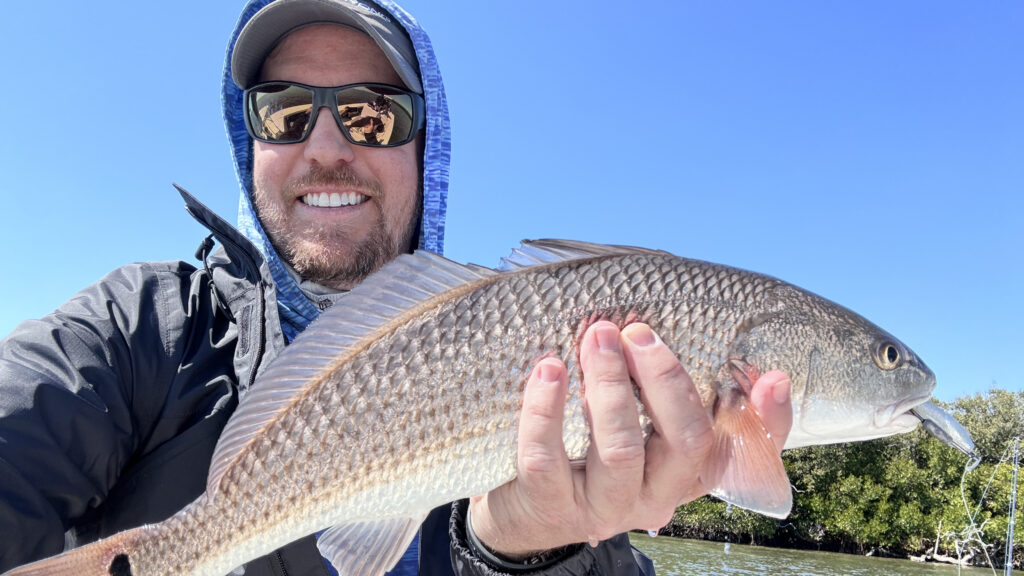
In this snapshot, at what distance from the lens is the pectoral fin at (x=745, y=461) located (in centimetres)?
209

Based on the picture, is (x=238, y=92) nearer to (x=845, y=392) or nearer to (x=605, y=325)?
(x=605, y=325)

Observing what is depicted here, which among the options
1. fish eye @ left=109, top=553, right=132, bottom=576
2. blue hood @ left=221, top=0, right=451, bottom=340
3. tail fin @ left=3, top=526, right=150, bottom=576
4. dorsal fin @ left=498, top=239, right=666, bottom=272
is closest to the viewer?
tail fin @ left=3, top=526, right=150, bottom=576

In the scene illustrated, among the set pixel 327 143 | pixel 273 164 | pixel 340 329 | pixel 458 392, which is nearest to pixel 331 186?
pixel 327 143

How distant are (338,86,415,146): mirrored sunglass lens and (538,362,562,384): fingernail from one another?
6.47 ft

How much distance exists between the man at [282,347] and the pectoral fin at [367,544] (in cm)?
38

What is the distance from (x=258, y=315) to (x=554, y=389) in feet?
4.74

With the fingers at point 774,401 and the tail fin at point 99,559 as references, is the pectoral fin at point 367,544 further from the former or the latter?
the fingers at point 774,401

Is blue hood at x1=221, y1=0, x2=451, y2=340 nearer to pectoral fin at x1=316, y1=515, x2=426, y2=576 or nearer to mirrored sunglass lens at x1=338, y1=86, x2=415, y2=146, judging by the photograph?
mirrored sunglass lens at x1=338, y1=86, x2=415, y2=146

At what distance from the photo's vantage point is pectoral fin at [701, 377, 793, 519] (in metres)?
2.09

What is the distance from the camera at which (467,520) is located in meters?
2.67

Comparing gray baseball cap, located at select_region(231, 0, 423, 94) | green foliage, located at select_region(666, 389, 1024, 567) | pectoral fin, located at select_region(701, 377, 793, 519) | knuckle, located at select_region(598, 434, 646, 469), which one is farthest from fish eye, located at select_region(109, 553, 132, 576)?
green foliage, located at select_region(666, 389, 1024, 567)

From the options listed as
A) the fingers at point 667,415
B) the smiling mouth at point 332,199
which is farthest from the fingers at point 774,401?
the smiling mouth at point 332,199

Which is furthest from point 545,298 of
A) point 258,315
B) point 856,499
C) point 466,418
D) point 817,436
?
point 856,499

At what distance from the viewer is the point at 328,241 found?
134 inches
